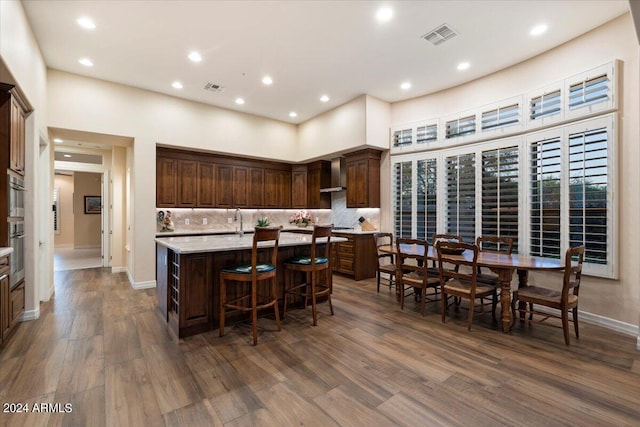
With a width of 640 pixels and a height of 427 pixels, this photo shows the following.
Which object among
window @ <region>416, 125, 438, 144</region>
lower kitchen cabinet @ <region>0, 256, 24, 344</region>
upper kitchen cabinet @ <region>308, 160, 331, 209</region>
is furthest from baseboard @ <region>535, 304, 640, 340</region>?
lower kitchen cabinet @ <region>0, 256, 24, 344</region>

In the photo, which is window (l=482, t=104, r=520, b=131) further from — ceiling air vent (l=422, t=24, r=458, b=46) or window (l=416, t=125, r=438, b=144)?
ceiling air vent (l=422, t=24, r=458, b=46)

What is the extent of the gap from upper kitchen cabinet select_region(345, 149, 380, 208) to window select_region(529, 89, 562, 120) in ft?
8.86

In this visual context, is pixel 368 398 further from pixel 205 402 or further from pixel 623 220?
pixel 623 220

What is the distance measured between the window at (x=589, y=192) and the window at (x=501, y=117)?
0.83 metres

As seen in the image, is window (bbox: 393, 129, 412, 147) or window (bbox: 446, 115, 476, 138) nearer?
window (bbox: 446, 115, 476, 138)

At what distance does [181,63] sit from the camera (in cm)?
441

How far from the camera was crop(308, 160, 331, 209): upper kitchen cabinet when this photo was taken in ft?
23.7

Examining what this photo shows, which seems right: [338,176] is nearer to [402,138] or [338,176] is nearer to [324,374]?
[402,138]

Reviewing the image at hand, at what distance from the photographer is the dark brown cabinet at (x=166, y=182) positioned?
18.6 ft

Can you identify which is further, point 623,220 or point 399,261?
point 399,261

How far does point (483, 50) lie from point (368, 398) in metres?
4.50

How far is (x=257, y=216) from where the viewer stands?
285 inches

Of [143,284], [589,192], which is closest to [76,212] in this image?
[143,284]

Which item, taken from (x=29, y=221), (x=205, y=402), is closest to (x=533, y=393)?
(x=205, y=402)
